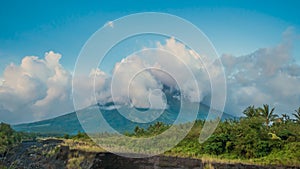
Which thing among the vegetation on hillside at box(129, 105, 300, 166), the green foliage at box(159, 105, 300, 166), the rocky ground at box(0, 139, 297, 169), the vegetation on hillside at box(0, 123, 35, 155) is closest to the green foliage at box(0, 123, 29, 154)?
the vegetation on hillside at box(0, 123, 35, 155)

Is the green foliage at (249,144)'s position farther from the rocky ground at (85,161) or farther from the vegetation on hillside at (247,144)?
the rocky ground at (85,161)

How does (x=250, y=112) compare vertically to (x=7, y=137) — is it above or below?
above

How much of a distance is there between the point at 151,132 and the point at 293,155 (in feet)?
23.1

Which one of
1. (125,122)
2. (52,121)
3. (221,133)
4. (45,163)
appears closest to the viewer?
(125,122)

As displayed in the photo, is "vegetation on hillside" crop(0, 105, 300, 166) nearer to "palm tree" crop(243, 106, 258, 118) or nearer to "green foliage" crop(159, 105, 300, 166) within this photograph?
"green foliage" crop(159, 105, 300, 166)

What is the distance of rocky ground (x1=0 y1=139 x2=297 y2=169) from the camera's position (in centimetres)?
1273

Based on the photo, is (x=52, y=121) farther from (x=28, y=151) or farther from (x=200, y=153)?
(x=200, y=153)

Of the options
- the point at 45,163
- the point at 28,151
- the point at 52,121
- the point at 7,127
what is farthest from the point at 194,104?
the point at 52,121

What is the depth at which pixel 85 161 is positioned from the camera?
1374 centimetres

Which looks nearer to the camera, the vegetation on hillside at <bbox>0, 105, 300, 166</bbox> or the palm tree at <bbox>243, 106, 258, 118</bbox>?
the vegetation on hillside at <bbox>0, 105, 300, 166</bbox>

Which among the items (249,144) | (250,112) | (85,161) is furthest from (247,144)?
(250,112)

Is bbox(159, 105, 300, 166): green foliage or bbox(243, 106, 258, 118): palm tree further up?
bbox(243, 106, 258, 118): palm tree

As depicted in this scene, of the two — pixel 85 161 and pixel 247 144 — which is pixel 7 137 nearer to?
pixel 85 161

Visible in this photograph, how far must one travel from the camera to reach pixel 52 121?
3675 centimetres
